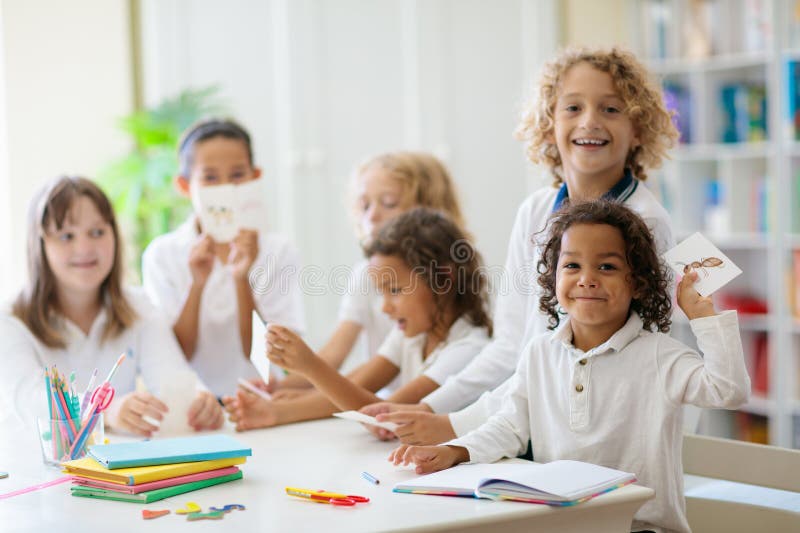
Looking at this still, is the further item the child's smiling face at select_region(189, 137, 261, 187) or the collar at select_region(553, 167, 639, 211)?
the child's smiling face at select_region(189, 137, 261, 187)

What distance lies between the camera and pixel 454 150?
4.77 meters

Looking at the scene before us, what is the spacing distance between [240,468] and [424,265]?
2.60ft

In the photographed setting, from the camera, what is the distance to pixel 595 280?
1617 millimetres

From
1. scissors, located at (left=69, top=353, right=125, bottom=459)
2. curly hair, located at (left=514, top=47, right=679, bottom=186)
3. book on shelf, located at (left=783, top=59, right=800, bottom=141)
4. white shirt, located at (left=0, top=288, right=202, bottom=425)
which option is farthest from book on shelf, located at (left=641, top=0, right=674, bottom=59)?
scissors, located at (left=69, top=353, right=125, bottom=459)

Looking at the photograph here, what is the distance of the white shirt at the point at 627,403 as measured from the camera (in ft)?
4.93

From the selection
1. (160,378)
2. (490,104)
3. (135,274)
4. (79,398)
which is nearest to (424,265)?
(160,378)

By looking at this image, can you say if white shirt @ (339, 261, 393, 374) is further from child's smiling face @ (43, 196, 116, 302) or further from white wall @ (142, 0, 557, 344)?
white wall @ (142, 0, 557, 344)

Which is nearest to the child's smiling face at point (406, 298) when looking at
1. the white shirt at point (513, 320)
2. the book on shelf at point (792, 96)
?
the white shirt at point (513, 320)

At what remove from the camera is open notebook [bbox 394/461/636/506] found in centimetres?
135

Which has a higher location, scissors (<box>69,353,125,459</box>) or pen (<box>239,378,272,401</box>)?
scissors (<box>69,353,125,459</box>)

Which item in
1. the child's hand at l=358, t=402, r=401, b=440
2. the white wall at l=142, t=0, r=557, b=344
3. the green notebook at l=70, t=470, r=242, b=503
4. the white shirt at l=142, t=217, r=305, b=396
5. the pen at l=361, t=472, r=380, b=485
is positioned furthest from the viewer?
the white wall at l=142, t=0, r=557, b=344

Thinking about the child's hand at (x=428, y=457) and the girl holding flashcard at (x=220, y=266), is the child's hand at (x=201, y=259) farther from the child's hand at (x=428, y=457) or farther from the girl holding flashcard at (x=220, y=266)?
the child's hand at (x=428, y=457)

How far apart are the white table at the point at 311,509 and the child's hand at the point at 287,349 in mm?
261

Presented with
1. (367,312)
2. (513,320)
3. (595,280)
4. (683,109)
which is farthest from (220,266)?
(683,109)
